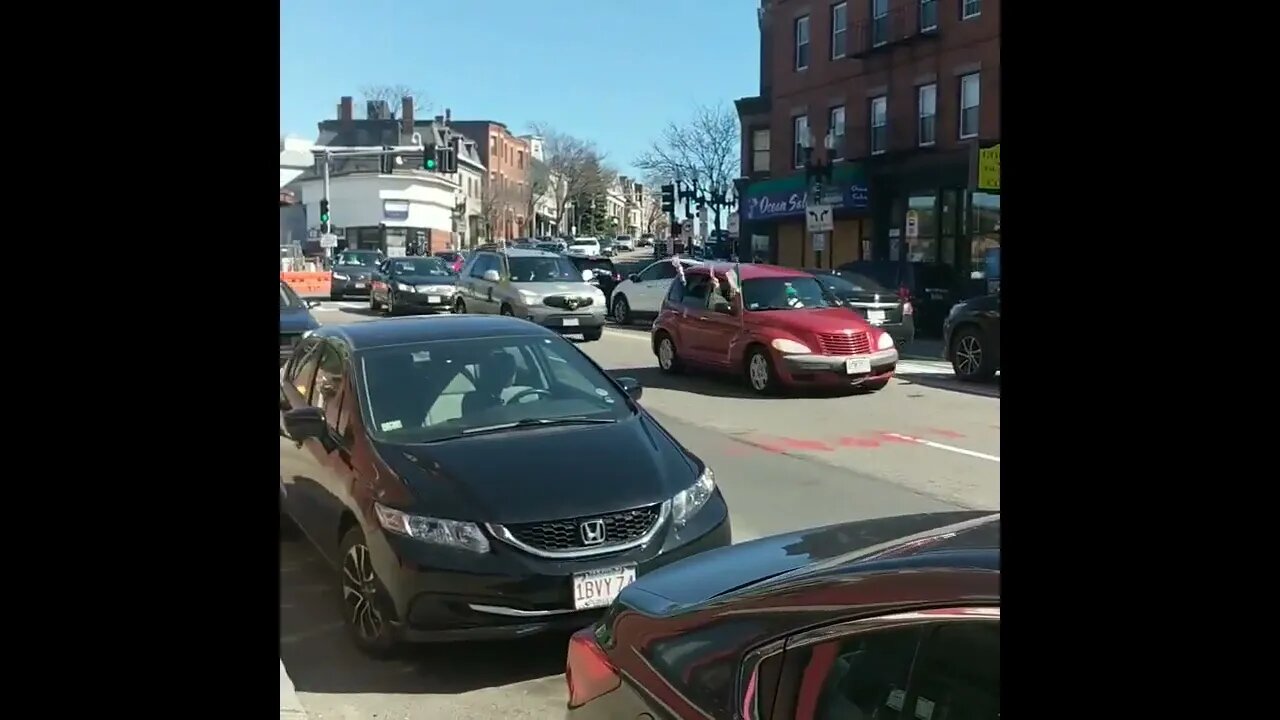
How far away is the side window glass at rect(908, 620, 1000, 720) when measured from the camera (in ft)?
6.24

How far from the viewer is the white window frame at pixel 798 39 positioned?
3152cm

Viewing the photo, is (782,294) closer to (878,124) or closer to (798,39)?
(878,124)

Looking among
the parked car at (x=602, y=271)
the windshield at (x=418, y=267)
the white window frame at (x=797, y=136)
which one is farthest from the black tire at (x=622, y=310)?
the white window frame at (x=797, y=136)

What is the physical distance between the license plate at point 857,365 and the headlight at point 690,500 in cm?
794

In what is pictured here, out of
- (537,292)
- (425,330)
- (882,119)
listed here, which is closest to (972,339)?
(537,292)

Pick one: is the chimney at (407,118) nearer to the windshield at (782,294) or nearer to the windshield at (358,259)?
the windshield at (358,259)

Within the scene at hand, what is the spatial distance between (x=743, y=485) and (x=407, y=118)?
150 feet

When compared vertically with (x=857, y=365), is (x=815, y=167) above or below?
above

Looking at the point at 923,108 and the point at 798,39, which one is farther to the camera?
the point at 798,39

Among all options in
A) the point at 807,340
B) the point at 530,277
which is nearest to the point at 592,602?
the point at 807,340

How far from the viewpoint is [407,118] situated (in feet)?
168

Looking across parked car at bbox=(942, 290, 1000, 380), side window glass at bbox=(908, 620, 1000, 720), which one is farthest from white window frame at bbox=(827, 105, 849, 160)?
side window glass at bbox=(908, 620, 1000, 720)
